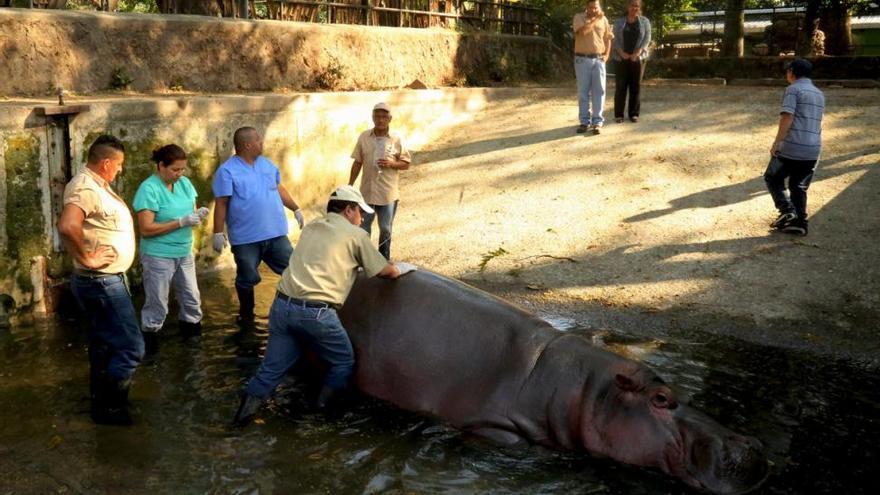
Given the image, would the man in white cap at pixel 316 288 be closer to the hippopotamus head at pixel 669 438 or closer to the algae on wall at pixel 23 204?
the hippopotamus head at pixel 669 438

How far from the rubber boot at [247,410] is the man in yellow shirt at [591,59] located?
813 cm

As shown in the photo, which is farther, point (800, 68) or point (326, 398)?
point (800, 68)

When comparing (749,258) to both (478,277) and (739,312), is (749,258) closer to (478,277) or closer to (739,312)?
(739,312)

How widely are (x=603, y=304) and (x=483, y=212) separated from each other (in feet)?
9.33

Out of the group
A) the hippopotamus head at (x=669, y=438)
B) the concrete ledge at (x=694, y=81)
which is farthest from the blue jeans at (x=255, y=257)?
the concrete ledge at (x=694, y=81)

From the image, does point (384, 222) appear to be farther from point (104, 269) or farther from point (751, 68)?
point (751, 68)

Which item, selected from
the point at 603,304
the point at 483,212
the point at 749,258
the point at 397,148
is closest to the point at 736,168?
the point at 749,258

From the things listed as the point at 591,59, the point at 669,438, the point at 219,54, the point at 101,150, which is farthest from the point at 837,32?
the point at 101,150

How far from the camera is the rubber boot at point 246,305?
7398 mm

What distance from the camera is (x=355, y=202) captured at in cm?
551

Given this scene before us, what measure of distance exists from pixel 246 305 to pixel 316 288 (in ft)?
7.48

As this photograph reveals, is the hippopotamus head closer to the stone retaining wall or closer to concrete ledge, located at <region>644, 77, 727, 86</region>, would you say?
concrete ledge, located at <region>644, 77, 727, 86</region>

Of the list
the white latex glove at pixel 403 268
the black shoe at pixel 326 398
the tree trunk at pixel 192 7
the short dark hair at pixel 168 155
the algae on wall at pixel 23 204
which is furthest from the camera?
the tree trunk at pixel 192 7

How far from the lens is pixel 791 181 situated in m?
8.82
